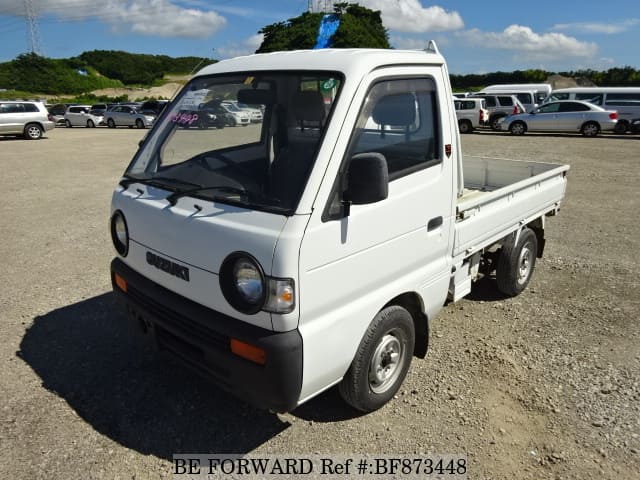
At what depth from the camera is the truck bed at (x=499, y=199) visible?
365 cm

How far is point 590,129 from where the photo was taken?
19.8m

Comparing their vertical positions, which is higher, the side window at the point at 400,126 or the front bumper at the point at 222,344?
the side window at the point at 400,126

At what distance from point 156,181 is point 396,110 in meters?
1.60

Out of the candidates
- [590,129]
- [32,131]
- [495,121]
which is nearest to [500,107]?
[495,121]

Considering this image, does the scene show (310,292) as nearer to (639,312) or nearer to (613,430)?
(613,430)

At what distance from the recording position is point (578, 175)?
456 inches

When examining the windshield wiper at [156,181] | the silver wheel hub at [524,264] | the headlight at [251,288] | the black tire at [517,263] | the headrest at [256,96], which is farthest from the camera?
the silver wheel hub at [524,264]

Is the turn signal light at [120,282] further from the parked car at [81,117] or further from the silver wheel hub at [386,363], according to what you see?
the parked car at [81,117]

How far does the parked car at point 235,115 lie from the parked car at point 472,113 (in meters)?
20.3

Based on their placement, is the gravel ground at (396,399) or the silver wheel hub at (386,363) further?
the silver wheel hub at (386,363)

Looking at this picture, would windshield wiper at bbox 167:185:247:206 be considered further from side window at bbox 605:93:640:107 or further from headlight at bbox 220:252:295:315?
side window at bbox 605:93:640:107

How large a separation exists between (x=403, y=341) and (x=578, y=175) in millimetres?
10401

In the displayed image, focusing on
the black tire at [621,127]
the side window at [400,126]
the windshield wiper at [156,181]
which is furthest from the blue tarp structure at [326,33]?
the black tire at [621,127]

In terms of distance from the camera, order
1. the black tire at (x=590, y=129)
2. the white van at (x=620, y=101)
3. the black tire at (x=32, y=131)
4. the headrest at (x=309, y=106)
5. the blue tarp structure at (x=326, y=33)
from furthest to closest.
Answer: the black tire at (x=32, y=131) → the white van at (x=620, y=101) → the black tire at (x=590, y=129) → the blue tarp structure at (x=326, y=33) → the headrest at (x=309, y=106)
